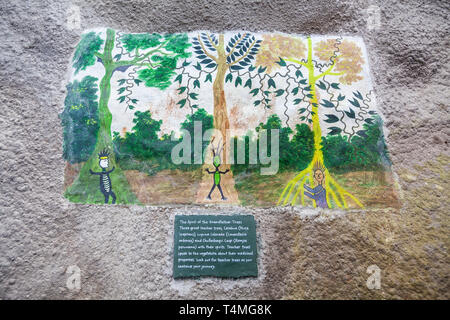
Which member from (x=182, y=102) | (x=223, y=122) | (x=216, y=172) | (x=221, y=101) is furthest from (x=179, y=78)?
(x=216, y=172)

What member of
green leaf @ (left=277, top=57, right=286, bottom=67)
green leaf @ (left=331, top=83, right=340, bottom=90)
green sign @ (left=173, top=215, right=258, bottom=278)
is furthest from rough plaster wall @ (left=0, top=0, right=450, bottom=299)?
green leaf @ (left=277, top=57, right=286, bottom=67)

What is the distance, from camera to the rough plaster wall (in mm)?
2135

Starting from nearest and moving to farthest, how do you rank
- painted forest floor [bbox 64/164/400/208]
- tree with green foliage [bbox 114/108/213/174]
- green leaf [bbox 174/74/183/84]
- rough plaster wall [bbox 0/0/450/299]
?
rough plaster wall [bbox 0/0/450/299] < painted forest floor [bbox 64/164/400/208] < tree with green foliage [bbox 114/108/213/174] < green leaf [bbox 174/74/183/84]

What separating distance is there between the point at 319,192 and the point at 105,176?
5.16ft

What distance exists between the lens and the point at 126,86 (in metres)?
2.67

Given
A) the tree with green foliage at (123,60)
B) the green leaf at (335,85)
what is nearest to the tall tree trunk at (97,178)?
the tree with green foliage at (123,60)

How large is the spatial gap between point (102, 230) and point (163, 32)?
68.7 inches

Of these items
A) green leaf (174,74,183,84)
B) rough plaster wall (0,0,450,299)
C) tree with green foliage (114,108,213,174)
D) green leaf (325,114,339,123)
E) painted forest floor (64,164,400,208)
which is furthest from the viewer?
green leaf (174,74,183,84)

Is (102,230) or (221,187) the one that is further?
(221,187)

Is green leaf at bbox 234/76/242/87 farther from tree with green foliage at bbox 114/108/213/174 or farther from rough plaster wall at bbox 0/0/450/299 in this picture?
rough plaster wall at bbox 0/0/450/299

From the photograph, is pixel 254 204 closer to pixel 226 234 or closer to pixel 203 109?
pixel 226 234

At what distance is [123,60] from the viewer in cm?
275

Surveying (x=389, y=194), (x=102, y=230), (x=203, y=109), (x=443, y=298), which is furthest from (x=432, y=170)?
(x=102, y=230)

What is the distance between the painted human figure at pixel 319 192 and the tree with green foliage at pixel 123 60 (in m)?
1.37
